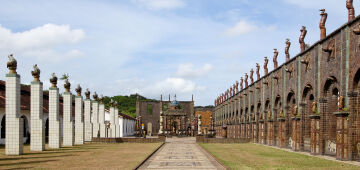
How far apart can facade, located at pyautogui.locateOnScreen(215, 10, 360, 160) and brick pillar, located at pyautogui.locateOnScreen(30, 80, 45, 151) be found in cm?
1572

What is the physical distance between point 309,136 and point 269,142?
968cm

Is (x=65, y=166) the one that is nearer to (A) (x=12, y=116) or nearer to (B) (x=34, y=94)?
(A) (x=12, y=116)

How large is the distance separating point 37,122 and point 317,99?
16.3 metres

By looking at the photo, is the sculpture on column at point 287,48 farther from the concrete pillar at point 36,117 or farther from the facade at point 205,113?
the facade at point 205,113

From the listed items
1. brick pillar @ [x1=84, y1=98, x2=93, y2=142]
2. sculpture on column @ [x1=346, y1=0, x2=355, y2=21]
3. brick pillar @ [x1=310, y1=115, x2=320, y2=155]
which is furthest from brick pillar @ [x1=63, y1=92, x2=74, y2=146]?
sculpture on column @ [x1=346, y1=0, x2=355, y2=21]

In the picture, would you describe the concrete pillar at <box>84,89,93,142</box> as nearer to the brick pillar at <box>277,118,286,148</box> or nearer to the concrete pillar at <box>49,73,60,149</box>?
the concrete pillar at <box>49,73,60,149</box>

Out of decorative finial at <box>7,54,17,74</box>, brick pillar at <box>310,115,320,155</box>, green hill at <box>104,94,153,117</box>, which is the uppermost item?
decorative finial at <box>7,54,17,74</box>

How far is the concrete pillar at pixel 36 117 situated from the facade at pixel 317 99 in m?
15.7

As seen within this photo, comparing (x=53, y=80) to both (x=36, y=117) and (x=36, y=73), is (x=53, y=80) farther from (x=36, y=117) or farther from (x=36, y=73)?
(x=36, y=117)

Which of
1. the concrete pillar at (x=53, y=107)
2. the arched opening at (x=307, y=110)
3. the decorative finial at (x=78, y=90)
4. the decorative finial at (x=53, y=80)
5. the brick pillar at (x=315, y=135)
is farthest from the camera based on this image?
the decorative finial at (x=78, y=90)

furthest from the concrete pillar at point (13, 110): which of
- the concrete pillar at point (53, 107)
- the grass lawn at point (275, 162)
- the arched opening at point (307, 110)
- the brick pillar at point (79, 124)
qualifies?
the arched opening at point (307, 110)

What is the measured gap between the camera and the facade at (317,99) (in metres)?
20.1

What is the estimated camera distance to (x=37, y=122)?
A: 26.1 m

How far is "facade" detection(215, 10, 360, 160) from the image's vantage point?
20072mm
